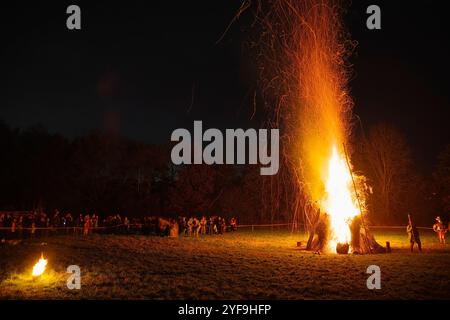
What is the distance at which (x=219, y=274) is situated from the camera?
1281cm

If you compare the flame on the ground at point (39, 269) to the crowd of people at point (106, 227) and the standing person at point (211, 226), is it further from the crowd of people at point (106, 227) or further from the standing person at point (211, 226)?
the standing person at point (211, 226)

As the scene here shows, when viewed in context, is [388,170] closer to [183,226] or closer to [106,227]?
[183,226]

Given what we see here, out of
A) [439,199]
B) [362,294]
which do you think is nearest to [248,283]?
[362,294]

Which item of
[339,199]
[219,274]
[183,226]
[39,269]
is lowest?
[183,226]

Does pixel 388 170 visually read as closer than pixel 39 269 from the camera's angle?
No

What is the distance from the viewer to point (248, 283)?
1139 cm

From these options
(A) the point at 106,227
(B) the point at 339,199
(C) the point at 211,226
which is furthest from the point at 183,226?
(B) the point at 339,199

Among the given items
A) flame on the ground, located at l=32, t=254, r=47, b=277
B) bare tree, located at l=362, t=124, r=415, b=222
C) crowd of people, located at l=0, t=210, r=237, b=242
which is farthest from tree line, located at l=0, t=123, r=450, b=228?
flame on the ground, located at l=32, t=254, r=47, b=277

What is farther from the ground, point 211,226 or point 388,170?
point 388,170

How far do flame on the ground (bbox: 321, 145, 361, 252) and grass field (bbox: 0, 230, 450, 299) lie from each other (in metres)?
2.12

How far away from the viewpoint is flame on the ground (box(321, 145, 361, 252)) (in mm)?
19250

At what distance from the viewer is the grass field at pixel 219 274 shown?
33.4ft

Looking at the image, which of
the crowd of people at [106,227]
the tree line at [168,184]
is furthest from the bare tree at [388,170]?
the crowd of people at [106,227]

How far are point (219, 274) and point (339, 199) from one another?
30.5ft
